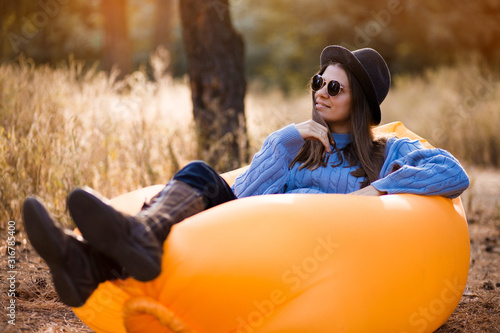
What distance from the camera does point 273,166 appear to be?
2.58 meters

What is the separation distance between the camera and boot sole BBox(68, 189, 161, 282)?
5.54 ft

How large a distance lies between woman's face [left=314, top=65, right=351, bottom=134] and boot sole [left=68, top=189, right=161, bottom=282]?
1.35 meters

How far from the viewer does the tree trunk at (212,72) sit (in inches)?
189

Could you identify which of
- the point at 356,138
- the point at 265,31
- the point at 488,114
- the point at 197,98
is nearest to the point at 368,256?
the point at 356,138

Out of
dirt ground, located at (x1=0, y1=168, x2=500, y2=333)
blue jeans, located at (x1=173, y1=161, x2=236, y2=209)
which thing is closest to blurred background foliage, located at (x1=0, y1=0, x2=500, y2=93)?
dirt ground, located at (x1=0, y1=168, x2=500, y2=333)

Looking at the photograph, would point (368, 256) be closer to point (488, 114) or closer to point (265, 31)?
point (488, 114)

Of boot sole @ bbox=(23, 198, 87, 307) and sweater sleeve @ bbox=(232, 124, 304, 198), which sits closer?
boot sole @ bbox=(23, 198, 87, 307)

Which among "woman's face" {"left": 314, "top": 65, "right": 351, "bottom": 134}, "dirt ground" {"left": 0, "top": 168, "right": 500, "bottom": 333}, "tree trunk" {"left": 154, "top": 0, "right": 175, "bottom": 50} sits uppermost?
"woman's face" {"left": 314, "top": 65, "right": 351, "bottom": 134}

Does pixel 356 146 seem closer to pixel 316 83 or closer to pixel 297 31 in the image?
pixel 316 83

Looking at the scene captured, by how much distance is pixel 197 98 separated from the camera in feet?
16.0

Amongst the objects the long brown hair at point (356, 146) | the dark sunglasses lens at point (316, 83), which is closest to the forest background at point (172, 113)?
the long brown hair at point (356, 146)

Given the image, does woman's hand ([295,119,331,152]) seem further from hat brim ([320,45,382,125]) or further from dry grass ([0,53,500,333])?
dry grass ([0,53,500,333])

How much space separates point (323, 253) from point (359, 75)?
115cm

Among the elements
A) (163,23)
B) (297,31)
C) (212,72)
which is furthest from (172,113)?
(297,31)
